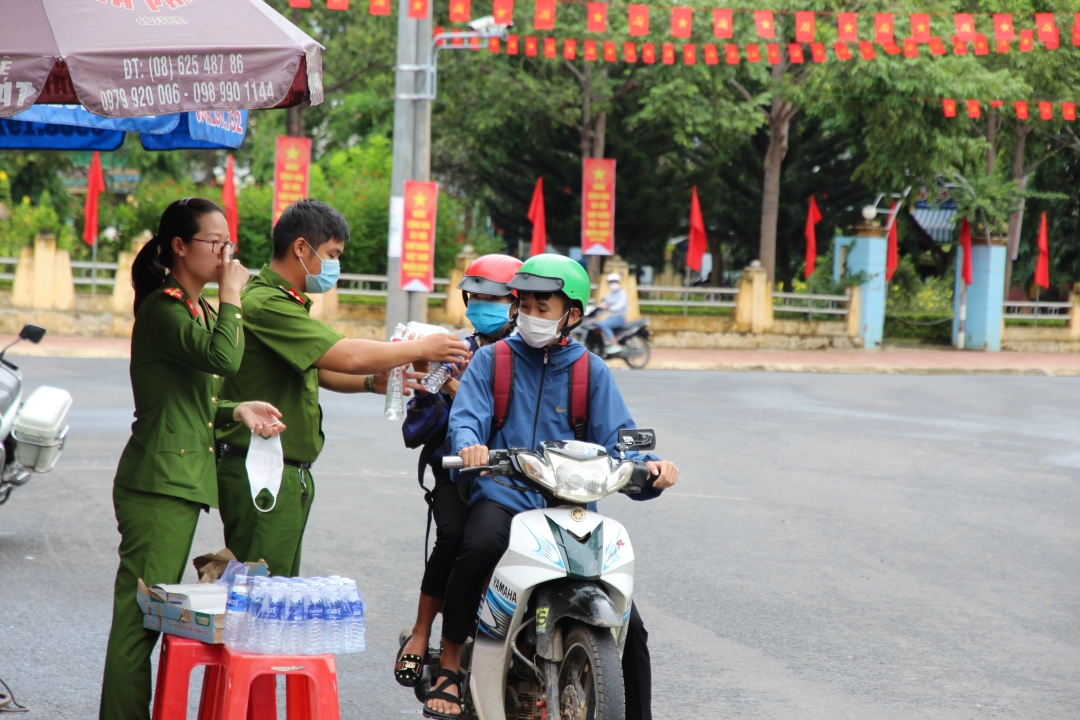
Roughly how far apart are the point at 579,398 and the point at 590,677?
0.94 m

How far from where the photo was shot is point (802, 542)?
7.48 m

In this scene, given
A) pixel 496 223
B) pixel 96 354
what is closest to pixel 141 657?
pixel 96 354

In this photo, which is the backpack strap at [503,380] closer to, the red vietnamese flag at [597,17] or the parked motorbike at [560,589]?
the parked motorbike at [560,589]

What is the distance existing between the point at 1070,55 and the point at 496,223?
641 inches

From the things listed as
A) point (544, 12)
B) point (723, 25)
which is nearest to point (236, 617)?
point (544, 12)

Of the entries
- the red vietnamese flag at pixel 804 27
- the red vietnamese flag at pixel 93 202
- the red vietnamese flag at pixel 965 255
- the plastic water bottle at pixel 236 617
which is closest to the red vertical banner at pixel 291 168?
the red vietnamese flag at pixel 93 202

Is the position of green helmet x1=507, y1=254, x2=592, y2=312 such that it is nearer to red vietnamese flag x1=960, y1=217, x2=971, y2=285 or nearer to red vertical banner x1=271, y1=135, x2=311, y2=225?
red vertical banner x1=271, y1=135, x2=311, y2=225

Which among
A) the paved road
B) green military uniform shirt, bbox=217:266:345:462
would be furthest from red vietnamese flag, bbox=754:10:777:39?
green military uniform shirt, bbox=217:266:345:462

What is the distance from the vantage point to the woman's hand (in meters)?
3.49

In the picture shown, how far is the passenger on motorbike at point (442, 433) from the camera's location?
405cm

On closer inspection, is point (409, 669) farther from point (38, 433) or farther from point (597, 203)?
point (597, 203)

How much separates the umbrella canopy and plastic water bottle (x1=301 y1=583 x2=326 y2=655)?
1322 mm

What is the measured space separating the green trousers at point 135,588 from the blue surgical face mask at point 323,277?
2.76ft

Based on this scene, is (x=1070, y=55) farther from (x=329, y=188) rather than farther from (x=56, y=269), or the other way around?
(x=56, y=269)
